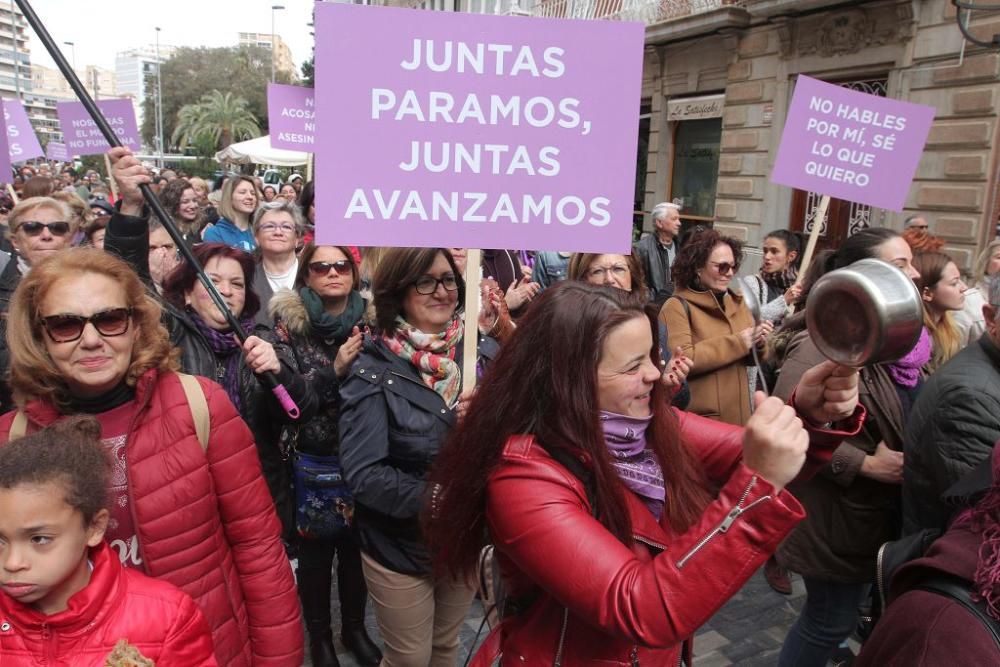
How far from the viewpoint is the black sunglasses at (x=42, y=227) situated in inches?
151

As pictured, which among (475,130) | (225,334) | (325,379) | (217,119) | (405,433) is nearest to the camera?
(475,130)

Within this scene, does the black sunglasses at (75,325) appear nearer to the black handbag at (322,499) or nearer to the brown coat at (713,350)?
the black handbag at (322,499)

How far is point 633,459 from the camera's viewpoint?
1756mm

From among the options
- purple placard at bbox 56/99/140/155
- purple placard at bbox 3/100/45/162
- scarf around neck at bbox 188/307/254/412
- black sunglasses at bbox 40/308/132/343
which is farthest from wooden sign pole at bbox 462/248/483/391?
purple placard at bbox 3/100/45/162

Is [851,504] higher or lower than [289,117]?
lower

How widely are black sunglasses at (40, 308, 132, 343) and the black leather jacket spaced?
81 cm

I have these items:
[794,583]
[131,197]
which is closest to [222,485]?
[131,197]

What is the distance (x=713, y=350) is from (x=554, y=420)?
256cm

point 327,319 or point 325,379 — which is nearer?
point 325,379

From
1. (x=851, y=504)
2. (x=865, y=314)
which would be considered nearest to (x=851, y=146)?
(x=851, y=504)

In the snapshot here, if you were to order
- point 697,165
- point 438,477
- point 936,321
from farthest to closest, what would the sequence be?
point 697,165 → point 936,321 → point 438,477

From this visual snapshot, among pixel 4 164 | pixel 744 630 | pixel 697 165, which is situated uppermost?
pixel 697 165

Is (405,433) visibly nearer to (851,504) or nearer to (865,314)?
(865,314)

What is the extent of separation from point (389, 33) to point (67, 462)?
1.43 meters
